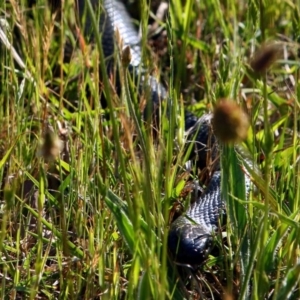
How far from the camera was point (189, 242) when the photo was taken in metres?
2.18

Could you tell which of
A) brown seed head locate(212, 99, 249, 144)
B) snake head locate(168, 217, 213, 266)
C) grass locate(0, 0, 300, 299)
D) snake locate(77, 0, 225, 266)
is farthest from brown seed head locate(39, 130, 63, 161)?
snake head locate(168, 217, 213, 266)

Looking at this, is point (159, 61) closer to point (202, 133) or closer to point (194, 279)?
point (202, 133)

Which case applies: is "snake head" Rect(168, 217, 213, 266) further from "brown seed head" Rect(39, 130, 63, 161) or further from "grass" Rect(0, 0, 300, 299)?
Answer: "brown seed head" Rect(39, 130, 63, 161)

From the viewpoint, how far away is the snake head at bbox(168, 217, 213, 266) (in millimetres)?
2123

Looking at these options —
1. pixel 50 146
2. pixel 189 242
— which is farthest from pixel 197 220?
pixel 50 146

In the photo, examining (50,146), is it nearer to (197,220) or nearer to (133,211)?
(133,211)

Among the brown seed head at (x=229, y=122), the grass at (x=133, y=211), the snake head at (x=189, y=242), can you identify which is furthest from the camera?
the snake head at (x=189, y=242)

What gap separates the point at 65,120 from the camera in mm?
2730

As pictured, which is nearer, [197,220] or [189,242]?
[189,242]

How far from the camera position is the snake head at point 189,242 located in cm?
212

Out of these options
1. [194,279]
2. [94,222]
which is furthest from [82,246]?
[194,279]

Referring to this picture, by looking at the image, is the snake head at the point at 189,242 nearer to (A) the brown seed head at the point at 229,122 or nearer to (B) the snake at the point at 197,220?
(B) the snake at the point at 197,220

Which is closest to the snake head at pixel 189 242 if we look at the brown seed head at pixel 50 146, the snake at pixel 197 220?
the snake at pixel 197 220

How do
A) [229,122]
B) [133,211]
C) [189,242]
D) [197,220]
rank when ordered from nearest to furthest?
1. [229,122]
2. [133,211]
3. [189,242]
4. [197,220]
